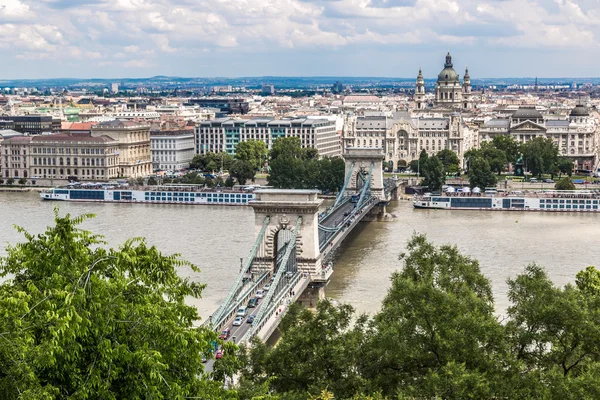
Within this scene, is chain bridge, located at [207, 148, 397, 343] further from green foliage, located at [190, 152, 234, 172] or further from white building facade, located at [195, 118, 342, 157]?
white building facade, located at [195, 118, 342, 157]

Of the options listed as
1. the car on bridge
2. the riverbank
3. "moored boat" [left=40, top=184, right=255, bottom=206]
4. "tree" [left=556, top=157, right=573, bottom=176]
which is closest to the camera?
the car on bridge

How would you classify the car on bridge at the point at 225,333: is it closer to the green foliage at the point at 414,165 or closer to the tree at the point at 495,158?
the tree at the point at 495,158

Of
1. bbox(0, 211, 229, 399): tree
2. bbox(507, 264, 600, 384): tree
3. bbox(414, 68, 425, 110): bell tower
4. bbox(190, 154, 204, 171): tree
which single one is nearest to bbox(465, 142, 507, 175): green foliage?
bbox(190, 154, 204, 171): tree

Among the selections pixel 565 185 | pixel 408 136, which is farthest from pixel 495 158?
pixel 408 136

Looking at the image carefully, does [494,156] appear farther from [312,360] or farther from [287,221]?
[312,360]

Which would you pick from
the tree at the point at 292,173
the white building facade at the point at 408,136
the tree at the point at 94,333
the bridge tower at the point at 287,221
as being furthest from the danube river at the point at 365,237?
the white building facade at the point at 408,136
